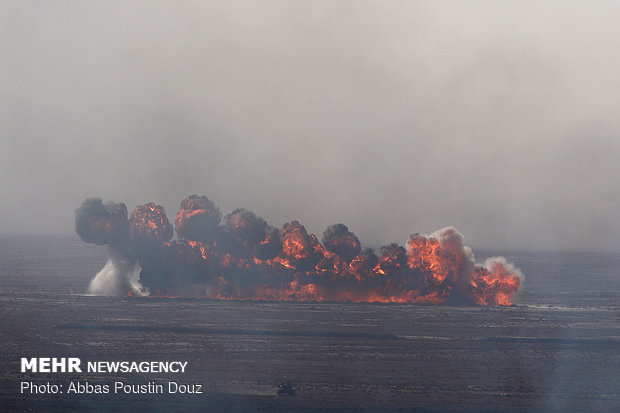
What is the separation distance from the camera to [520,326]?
15900 centimetres

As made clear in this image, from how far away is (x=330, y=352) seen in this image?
126m

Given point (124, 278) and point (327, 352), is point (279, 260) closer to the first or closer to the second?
point (124, 278)

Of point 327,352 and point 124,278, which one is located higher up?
point 124,278

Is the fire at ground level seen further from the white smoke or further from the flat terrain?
the white smoke

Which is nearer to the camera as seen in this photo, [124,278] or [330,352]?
[330,352]

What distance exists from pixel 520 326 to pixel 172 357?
69.5 m

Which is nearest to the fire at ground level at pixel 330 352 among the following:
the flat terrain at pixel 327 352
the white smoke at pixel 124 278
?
the flat terrain at pixel 327 352

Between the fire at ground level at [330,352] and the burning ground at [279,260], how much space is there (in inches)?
220

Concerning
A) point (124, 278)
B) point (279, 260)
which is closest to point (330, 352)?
point (279, 260)

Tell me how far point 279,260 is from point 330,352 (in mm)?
59048

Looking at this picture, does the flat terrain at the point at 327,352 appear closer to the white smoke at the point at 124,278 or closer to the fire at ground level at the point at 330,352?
A: the fire at ground level at the point at 330,352

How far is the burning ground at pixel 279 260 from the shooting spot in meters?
180

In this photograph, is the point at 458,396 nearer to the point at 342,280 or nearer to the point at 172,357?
the point at 172,357

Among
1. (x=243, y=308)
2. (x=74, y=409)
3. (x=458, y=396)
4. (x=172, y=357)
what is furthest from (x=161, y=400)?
(x=243, y=308)
